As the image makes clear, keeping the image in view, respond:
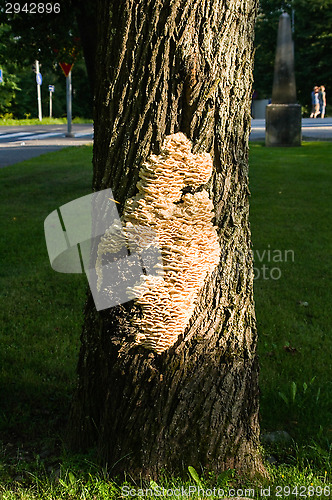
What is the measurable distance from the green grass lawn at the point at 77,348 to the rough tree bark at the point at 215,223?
0.15m

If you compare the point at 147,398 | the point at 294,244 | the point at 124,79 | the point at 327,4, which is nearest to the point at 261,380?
the point at 147,398

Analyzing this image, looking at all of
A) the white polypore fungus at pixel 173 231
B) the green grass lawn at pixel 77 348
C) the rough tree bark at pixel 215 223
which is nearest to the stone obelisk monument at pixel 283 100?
the green grass lawn at pixel 77 348

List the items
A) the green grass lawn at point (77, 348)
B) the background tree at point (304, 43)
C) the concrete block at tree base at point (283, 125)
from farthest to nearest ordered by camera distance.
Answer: the background tree at point (304, 43) → the concrete block at tree base at point (283, 125) → the green grass lawn at point (77, 348)

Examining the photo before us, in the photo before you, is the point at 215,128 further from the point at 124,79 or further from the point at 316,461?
the point at 316,461

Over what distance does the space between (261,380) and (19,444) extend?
1401mm

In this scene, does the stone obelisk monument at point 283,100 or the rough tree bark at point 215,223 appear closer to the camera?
the rough tree bark at point 215,223

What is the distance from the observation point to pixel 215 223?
7.53 feet

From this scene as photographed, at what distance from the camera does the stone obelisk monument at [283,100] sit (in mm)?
14805

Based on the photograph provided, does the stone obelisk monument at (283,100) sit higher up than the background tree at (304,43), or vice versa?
the background tree at (304,43)

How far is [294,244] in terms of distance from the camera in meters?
6.19

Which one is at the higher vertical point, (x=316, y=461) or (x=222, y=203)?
(x=222, y=203)

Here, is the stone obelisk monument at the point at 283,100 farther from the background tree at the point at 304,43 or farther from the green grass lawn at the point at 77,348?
the background tree at the point at 304,43

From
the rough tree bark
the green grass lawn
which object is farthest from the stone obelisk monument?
the rough tree bark

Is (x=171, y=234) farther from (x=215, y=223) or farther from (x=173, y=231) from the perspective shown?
(x=215, y=223)
